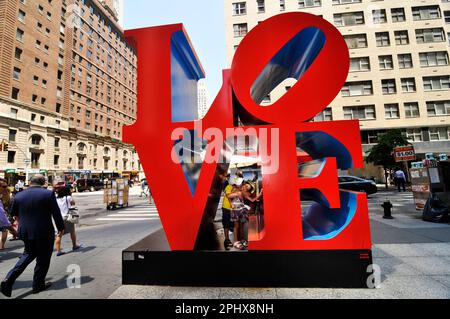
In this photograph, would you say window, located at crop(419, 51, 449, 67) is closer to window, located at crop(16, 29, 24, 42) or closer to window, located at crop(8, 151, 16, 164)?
window, located at crop(8, 151, 16, 164)

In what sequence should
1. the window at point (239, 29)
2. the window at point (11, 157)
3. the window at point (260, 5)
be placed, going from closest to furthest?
the window at point (260, 5), the window at point (239, 29), the window at point (11, 157)

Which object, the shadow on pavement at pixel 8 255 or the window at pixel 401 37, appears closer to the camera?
the shadow on pavement at pixel 8 255

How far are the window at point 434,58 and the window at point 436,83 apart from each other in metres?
1.69

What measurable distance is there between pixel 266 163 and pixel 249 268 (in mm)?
1709

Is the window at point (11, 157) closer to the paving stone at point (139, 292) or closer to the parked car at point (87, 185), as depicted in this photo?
the parked car at point (87, 185)

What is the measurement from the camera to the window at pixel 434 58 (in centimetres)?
2812

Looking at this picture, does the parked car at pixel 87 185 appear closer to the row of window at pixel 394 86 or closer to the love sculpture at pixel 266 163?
the love sculpture at pixel 266 163

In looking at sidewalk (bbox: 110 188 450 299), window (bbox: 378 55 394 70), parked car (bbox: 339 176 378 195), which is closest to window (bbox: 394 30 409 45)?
window (bbox: 378 55 394 70)

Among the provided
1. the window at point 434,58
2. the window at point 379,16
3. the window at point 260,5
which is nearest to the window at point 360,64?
the window at point 379,16

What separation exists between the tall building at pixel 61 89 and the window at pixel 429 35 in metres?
48.1

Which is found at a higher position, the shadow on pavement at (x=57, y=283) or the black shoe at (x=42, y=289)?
the black shoe at (x=42, y=289)

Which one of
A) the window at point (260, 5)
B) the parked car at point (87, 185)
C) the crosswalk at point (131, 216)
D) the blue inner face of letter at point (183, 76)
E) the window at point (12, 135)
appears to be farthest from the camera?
the window at point (12, 135)

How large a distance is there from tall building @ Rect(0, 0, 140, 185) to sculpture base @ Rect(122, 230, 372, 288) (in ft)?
100

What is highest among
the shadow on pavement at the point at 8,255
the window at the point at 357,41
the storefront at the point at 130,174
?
the window at the point at 357,41
